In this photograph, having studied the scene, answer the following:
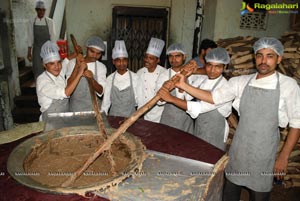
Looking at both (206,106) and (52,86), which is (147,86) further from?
(52,86)

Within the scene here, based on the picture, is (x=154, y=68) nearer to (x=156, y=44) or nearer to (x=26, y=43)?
(x=156, y=44)

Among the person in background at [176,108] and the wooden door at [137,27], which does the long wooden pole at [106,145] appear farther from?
the wooden door at [137,27]

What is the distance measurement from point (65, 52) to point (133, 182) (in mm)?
4149

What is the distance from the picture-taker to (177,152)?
2199mm

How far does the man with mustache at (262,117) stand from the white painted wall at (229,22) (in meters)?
2.51

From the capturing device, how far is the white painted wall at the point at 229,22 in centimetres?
474

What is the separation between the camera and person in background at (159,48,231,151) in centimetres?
276

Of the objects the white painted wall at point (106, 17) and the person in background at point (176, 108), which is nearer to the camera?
the person in background at point (176, 108)

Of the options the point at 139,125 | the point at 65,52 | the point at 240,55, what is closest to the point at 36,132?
the point at 139,125

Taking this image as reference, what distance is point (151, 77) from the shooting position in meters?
3.72

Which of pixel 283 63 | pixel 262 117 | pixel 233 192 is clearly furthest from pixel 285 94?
pixel 283 63

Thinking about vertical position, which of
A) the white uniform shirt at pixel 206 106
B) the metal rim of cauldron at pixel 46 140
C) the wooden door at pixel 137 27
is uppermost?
the wooden door at pixel 137 27

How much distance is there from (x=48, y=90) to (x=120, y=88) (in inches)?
39.5

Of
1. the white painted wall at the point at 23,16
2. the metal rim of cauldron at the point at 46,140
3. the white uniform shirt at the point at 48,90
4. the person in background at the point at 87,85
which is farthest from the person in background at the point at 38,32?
the metal rim of cauldron at the point at 46,140
